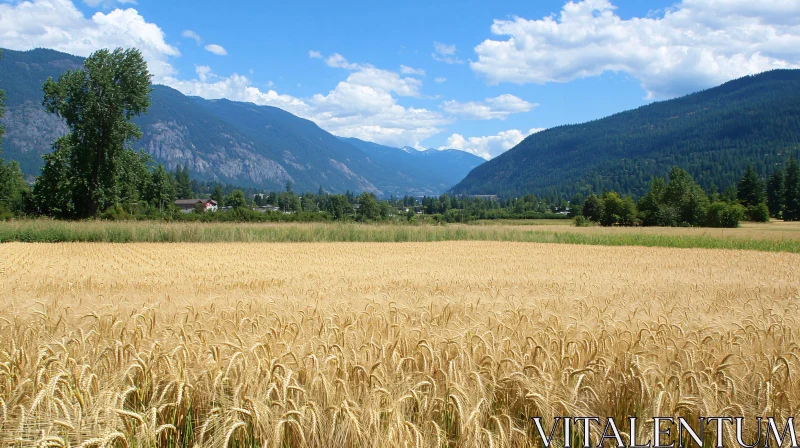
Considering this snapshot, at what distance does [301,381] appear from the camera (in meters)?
3.85

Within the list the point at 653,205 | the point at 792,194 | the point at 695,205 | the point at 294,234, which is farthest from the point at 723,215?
the point at 294,234

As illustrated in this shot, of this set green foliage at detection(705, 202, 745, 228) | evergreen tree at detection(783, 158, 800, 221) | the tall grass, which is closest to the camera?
the tall grass

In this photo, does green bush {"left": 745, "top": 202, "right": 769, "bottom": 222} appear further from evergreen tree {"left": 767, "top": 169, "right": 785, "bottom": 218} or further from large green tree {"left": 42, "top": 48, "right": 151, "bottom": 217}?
large green tree {"left": 42, "top": 48, "right": 151, "bottom": 217}

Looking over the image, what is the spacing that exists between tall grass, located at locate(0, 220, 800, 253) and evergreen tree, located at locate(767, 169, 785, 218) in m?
82.5

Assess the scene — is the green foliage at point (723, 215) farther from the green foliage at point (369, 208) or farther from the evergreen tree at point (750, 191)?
the green foliage at point (369, 208)

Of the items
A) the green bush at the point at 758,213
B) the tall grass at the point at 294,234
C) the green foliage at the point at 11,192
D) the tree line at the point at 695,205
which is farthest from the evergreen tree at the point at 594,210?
the green foliage at the point at 11,192

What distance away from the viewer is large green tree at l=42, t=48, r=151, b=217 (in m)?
42.5

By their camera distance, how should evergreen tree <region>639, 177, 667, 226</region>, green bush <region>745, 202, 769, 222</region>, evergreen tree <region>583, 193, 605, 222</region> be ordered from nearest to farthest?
evergreen tree <region>639, 177, 667, 226</region>
green bush <region>745, 202, 769, 222</region>
evergreen tree <region>583, 193, 605, 222</region>

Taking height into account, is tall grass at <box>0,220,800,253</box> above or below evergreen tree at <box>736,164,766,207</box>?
below

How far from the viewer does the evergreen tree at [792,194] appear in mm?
98000

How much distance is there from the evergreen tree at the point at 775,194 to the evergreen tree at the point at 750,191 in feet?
15.2

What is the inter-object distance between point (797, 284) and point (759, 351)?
8.78 m

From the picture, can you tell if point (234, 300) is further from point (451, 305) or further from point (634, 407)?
point (634, 407)

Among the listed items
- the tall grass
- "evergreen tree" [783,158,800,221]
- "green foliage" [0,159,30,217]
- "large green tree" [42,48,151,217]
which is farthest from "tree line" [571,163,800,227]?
"green foliage" [0,159,30,217]
